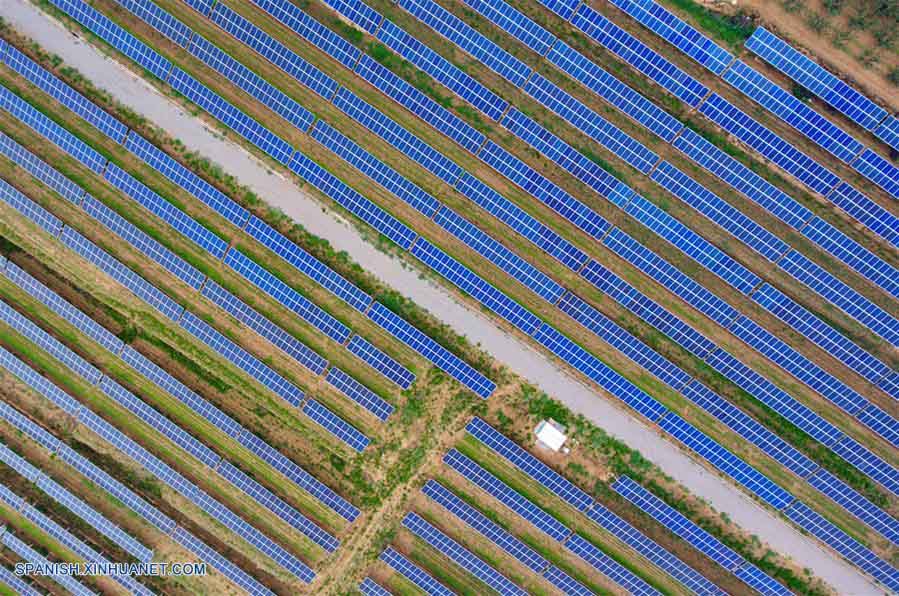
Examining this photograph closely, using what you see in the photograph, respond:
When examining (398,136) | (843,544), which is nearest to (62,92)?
(398,136)

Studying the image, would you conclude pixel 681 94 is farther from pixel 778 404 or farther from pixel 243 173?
pixel 243 173

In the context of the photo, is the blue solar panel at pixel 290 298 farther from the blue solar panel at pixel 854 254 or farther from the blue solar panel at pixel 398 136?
the blue solar panel at pixel 854 254

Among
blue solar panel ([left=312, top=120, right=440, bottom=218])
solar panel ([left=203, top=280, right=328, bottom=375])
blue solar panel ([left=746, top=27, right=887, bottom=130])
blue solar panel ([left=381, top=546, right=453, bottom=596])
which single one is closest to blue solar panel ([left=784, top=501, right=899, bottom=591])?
blue solar panel ([left=381, top=546, right=453, bottom=596])

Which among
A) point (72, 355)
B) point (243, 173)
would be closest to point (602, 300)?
point (243, 173)

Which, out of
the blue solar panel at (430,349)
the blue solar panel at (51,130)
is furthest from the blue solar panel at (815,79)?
the blue solar panel at (51,130)

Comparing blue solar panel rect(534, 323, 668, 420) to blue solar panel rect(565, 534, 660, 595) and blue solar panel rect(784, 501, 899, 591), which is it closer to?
blue solar panel rect(565, 534, 660, 595)

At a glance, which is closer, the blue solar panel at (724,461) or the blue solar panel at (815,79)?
the blue solar panel at (815,79)
